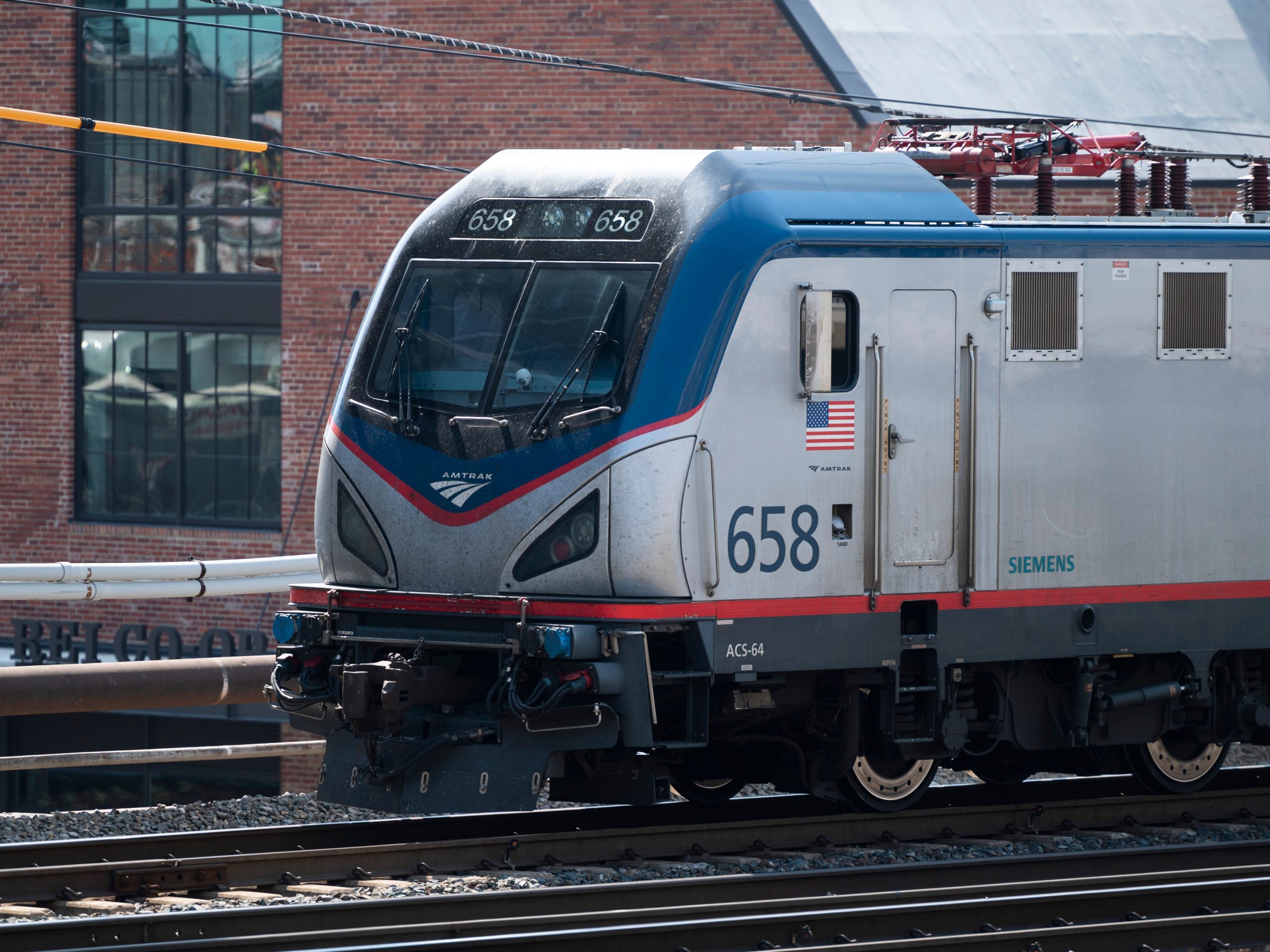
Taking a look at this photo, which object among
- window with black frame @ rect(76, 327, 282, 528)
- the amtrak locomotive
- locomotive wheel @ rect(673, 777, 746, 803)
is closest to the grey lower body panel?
the amtrak locomotive

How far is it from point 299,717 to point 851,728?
9.29 feet

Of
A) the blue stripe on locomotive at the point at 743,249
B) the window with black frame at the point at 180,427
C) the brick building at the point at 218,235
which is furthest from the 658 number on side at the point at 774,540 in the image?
the window with black frame at the point at 180,427

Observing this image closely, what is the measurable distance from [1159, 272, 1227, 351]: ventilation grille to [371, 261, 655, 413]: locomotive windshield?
323 centimetres

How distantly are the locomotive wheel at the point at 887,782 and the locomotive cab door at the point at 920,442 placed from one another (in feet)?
3.53

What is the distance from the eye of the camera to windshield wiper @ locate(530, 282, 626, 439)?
9.64m

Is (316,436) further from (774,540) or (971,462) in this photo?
(774,540)

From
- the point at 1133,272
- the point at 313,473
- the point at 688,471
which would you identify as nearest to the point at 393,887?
the point at 688,471

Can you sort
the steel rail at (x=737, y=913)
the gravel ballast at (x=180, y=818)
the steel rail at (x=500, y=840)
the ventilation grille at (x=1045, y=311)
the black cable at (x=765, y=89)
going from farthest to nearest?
the black cable at (x=765, y=89), the gravel ballast at (x=180, y=818), the ventilation grille at (x=1045, y=311), the steel rail at (x=500, y=840), the steel rail at (x=737, y=913)

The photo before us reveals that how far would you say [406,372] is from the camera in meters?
10.2

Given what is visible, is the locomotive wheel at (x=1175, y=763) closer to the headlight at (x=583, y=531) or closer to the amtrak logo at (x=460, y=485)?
the headlight at (x=583, y=531)

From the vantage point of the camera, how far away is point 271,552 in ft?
76.9

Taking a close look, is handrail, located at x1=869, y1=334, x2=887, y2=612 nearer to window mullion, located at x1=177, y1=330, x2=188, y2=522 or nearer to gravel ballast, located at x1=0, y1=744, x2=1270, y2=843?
gravel ballast, located at x1=0, y1=744, x2=1270, y2=843

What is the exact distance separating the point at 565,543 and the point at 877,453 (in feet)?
5.47

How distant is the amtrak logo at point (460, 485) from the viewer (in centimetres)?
984
